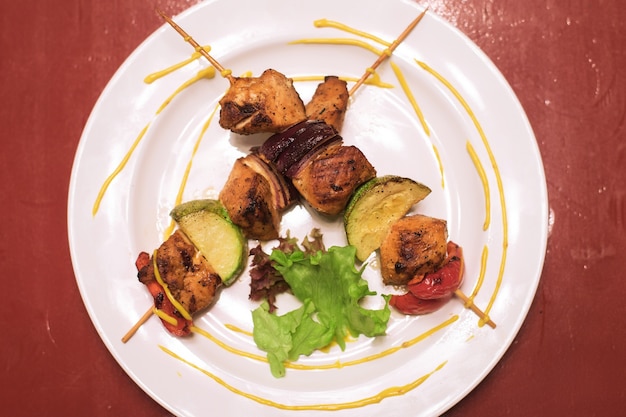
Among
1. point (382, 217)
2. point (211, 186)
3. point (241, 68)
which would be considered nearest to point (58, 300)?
point (211, 186)

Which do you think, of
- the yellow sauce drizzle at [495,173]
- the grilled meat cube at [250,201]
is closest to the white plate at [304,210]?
the yellow sauce drizzle at [495,173]

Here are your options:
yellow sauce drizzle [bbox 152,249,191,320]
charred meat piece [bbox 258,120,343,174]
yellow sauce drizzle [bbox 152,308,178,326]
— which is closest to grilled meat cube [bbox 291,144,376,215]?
charred meat piece [bbox 258,120,343,174]

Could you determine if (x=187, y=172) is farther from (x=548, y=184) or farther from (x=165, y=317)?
(x=548, y=184)

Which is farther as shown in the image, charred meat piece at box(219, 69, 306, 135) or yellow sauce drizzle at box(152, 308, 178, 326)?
yellow sauce drizzle at box(152, 308, 178, 326)

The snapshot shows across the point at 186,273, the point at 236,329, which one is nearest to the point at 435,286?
the point at 236,329

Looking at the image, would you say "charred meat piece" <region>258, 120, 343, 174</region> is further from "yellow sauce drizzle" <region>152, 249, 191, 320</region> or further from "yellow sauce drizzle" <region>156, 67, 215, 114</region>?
"yellow sauce drizzle" <region>152, 249, 191, 320</region>

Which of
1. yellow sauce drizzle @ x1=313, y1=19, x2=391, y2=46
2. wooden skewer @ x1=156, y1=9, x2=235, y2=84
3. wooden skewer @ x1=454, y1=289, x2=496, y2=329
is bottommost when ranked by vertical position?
wooden skewer @ x1=454, y1=289, x2=496, y2=329
